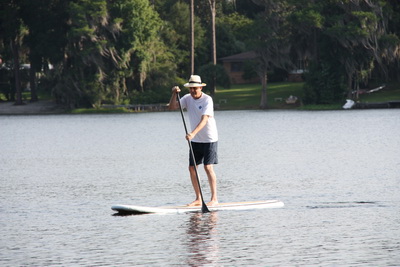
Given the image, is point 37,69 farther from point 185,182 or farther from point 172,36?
point 185,182

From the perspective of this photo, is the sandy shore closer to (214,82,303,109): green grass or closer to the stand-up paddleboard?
(214,82,303,109): green grass

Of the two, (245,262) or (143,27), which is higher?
(143,27)

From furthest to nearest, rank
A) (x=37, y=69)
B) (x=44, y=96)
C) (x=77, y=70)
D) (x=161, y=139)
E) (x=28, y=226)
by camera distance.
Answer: (x=44, y=96) < (x=37, y=69) < (x=77, y=70) < (x=161, y=139) < (x=28, y=226)

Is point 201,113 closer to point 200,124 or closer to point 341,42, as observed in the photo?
point 200,124

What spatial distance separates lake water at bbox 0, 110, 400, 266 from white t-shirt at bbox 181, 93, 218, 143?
4.34 feet

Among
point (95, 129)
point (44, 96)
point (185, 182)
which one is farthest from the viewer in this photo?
point (44, 96)

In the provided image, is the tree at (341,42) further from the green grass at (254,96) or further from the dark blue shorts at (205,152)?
the dark blue shorts at (205,152)

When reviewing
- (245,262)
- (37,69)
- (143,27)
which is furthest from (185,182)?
(37,69)

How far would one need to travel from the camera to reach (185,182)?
860 inches

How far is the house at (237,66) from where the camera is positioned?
3875 inches

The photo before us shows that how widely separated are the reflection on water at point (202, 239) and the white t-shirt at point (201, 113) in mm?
1302

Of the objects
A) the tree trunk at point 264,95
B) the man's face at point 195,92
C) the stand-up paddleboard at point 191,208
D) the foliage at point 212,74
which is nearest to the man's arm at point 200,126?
the man's face at point 195,92

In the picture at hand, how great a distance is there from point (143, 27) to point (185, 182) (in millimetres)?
58755

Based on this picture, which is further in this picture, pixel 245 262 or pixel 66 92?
pixel 66 92
